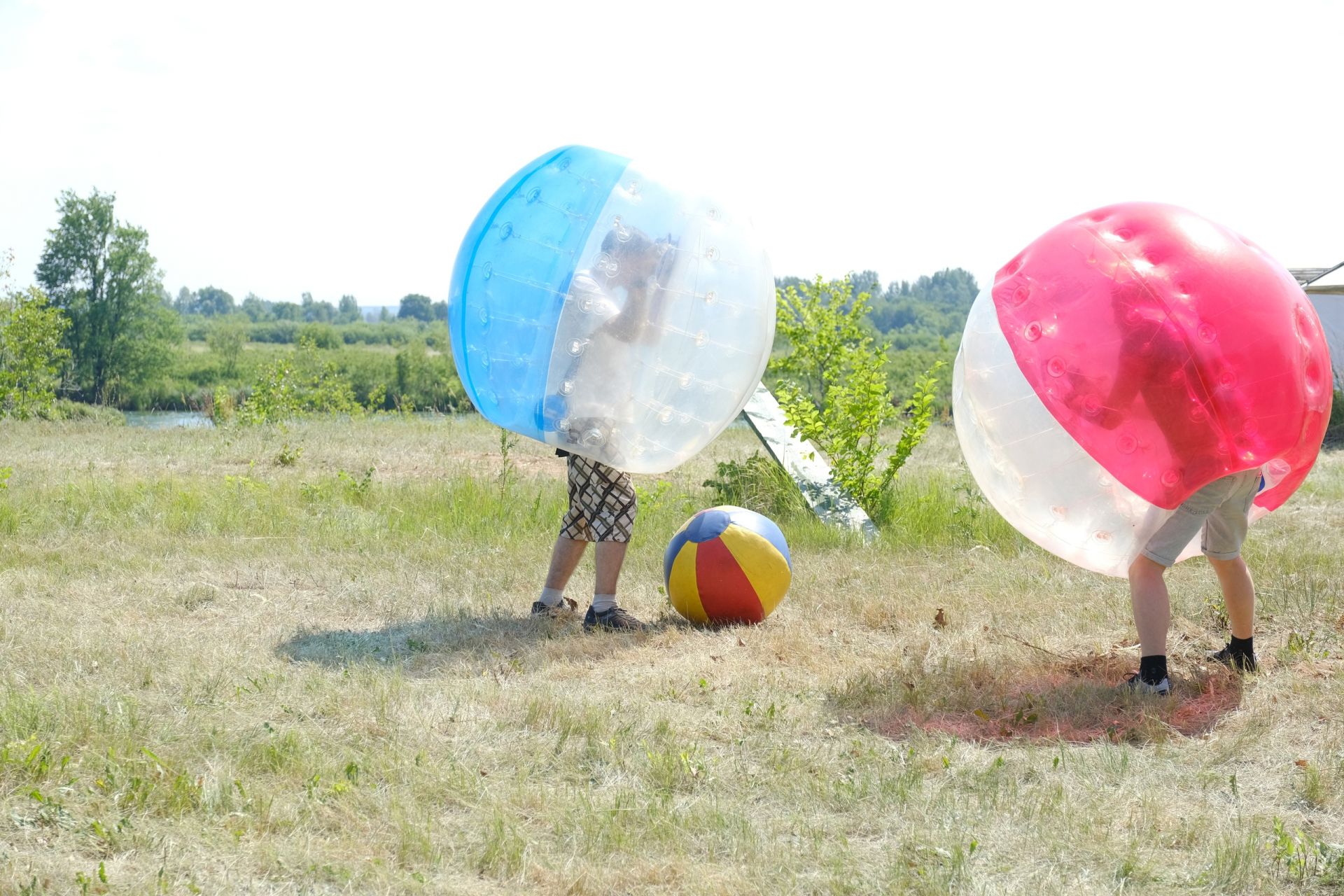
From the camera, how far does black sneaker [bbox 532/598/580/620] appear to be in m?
5.89

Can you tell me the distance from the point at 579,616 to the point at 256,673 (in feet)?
5.81

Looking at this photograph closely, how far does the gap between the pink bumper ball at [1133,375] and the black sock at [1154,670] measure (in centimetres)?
39

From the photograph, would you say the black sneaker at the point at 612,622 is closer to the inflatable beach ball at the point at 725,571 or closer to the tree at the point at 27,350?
the inflatable beach ball at the point at 725,571

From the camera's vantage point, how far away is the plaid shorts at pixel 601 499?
5.71 m

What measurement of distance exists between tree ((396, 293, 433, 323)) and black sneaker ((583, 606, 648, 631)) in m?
150

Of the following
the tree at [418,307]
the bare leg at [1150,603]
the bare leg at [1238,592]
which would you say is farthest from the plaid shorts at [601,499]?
the tree at [418,307]

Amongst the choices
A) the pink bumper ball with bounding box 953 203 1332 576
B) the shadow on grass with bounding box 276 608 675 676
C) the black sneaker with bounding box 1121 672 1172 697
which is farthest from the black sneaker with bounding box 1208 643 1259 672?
the shadow on grass with bounding box 276 608 675 676

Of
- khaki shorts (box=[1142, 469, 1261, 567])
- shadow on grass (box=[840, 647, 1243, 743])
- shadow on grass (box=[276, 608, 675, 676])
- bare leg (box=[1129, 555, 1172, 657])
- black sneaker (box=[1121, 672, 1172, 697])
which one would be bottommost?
shadow on grass (box=[276, 608, 675, 676])

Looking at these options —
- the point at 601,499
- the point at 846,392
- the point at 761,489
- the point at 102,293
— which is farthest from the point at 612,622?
the point at 102,293

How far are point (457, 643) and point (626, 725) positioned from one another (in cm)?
156

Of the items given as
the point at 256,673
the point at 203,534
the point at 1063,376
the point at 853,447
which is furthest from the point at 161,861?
the point at 853,447

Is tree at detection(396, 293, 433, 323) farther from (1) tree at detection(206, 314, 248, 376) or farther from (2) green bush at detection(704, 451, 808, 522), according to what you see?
(2) green bush at detection(704, 451, 808, 522)

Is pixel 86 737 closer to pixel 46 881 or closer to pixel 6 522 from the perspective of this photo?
pixel 46 881

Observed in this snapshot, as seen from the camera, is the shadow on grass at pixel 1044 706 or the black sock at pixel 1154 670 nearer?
the shadow on grass at pixel 1044 706
